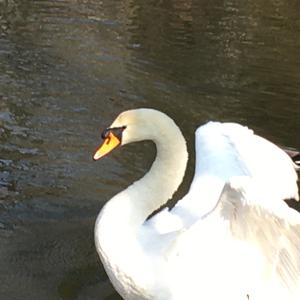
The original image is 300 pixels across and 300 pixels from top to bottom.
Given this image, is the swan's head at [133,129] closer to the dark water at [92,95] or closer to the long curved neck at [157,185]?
the long curved neck at [157,185]

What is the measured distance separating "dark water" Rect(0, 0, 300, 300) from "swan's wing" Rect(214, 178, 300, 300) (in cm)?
170

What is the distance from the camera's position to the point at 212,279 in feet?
14.4

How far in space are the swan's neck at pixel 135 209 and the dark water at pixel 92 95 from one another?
1.29m

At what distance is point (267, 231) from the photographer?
3.98 meters

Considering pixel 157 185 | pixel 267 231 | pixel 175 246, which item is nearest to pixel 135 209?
pixel 157 185

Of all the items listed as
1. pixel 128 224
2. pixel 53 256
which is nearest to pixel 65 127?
pixel 53 256

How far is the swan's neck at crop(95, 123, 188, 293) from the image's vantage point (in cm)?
437

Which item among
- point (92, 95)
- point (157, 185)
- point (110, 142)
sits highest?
point (110, 142)

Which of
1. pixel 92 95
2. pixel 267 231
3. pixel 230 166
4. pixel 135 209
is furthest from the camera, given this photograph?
pixel 92 95

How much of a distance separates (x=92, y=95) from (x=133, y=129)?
5.59 meters

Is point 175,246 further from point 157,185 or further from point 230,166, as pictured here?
point 230,166

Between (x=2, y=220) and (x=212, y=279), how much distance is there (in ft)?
8.56

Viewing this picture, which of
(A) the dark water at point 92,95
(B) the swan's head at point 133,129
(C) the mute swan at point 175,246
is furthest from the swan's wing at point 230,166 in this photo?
(A) the dark water at point 92,95

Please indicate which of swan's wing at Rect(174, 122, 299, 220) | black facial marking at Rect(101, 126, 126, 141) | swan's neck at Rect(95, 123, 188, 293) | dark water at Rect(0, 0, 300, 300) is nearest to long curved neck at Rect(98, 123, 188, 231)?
swan's neck at Rect(95, 123, 188, 293)
